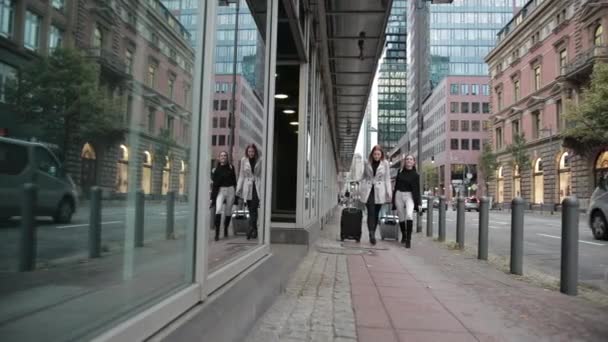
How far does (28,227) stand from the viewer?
55.5 inches

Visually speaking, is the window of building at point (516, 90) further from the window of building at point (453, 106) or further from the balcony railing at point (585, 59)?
the window of building at point (453, 106)

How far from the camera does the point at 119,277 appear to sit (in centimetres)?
204

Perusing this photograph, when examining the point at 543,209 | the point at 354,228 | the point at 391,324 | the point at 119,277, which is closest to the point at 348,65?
the point at 354,228

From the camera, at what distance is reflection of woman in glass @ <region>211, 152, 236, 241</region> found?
5.03 metres

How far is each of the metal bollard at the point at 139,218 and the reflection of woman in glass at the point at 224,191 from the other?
216 cm

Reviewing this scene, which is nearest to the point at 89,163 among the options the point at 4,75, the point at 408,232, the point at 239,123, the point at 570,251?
the point at 4,75

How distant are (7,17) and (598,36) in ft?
156

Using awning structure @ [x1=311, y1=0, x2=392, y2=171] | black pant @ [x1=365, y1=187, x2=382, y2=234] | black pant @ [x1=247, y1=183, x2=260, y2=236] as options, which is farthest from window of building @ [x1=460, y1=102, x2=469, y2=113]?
black pant @ [x1=247, y1=183, x2=260, y2=236]

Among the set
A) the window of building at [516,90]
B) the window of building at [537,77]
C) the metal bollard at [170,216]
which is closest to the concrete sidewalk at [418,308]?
the metal bollard at [170,216]

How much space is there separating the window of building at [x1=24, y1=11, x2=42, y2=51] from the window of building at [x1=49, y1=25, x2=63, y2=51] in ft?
0.15

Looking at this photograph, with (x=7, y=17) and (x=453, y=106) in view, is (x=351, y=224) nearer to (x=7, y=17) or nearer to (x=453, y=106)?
(x=7, y=17)

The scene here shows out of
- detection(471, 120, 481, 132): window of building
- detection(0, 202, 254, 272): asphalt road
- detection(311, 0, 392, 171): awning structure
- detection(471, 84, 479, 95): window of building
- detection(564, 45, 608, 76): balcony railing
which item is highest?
detection(471, 84, 479, 95): window of building

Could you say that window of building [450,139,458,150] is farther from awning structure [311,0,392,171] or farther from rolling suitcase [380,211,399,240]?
rolling suitcase [380,211,399,240]

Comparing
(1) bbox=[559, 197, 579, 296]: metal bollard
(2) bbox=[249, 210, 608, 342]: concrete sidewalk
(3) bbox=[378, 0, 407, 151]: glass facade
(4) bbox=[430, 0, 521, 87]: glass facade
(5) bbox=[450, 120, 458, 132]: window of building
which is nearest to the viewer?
(2) bbox=[249, 210, 608, 342]: concrete sidewalk
